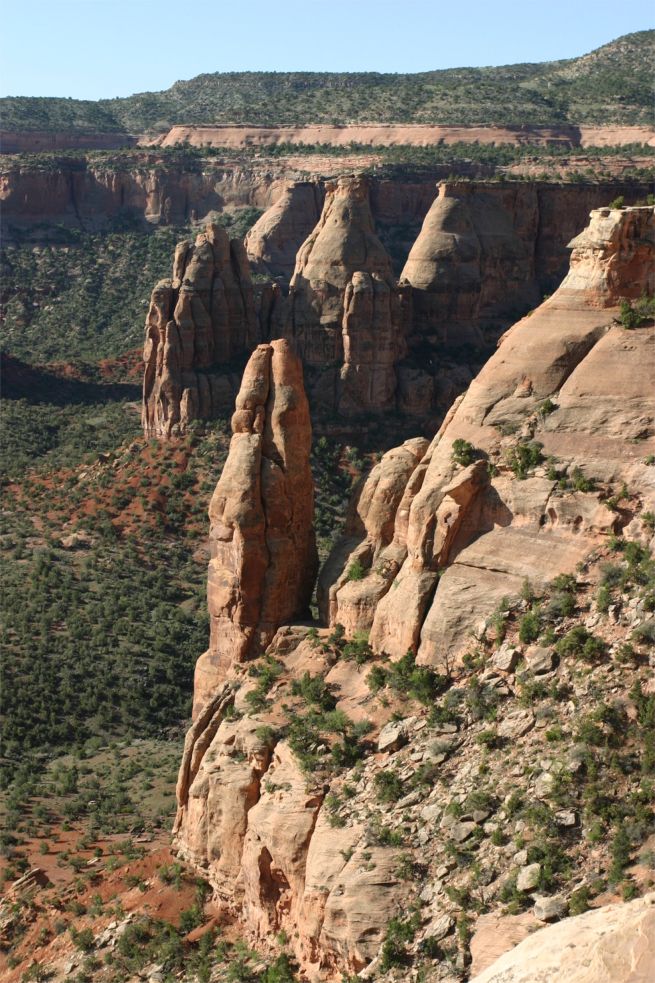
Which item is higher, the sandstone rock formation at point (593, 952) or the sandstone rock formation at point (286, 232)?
the sandstone rock formation at point (286, 232)

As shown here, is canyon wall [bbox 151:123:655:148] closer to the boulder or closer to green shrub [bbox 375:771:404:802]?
green shrub [bbox 375:771:404:802]

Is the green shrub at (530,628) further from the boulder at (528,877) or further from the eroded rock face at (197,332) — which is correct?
the eroded rock face at (197,332)

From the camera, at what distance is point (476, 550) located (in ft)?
109

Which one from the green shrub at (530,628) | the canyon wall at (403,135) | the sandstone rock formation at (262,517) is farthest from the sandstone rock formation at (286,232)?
the green shrub at (530,628)

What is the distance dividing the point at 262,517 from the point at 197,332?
144ft

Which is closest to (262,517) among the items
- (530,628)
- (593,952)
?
(530,628)

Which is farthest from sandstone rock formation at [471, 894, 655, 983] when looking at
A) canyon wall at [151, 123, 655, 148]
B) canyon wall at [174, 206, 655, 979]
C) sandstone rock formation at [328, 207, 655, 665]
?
canyon wall at [151, 123, 655, 148]

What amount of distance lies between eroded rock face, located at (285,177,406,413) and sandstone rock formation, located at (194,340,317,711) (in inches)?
1679

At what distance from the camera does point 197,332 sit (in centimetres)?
8081

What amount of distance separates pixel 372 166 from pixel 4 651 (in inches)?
3059

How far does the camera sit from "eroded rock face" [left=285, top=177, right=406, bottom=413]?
81.8 meters

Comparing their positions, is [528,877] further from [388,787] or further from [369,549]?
[369,549]

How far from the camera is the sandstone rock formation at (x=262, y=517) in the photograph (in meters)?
38.3

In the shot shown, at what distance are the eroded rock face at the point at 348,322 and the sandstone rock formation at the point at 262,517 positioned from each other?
1679 inches
